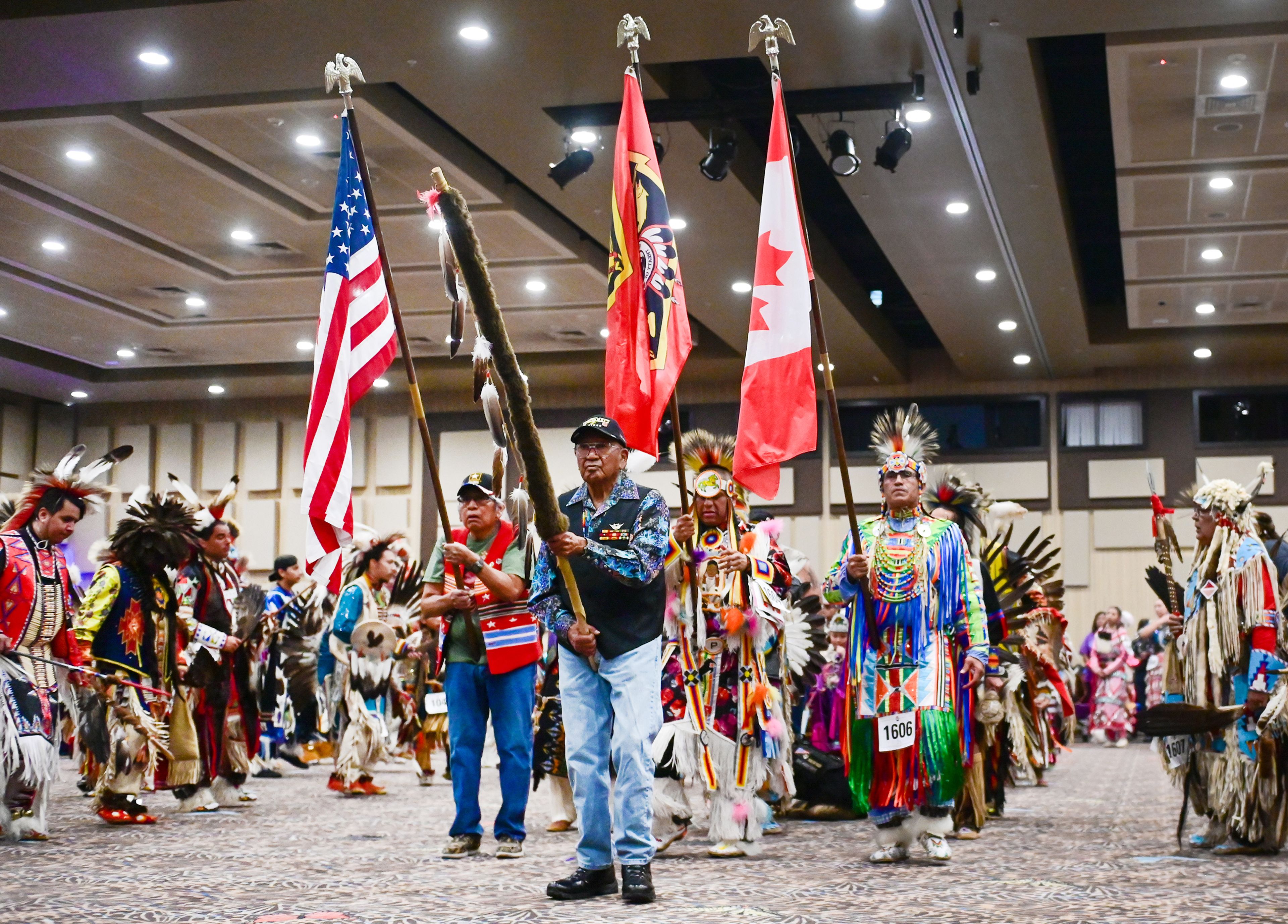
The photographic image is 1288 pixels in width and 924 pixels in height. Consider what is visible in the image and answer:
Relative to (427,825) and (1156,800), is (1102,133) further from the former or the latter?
(427,825)

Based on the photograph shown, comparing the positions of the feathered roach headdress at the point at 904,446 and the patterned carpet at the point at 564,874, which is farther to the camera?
the feathered roach headdress at the point at 904,446

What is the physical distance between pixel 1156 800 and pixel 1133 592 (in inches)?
361

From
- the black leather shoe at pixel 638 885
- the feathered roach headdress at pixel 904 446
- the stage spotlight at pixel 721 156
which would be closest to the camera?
the black leather shoe at pixel 638 885

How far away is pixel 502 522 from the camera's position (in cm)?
503

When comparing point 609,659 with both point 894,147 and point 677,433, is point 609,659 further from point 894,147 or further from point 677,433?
point 894,147

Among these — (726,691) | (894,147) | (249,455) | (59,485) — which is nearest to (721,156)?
(894,147)

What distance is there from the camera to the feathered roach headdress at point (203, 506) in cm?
665

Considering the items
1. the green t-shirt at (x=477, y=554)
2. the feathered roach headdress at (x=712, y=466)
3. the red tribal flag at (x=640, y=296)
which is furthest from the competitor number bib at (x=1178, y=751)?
the green t-shirt at (x=477, y=554)

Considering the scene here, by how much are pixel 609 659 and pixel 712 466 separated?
1.55 metres

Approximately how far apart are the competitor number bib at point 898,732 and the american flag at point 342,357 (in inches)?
76.0

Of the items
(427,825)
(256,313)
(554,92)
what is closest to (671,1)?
(554,92)

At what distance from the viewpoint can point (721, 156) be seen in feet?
27.7

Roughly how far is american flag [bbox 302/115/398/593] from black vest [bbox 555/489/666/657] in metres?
0.73

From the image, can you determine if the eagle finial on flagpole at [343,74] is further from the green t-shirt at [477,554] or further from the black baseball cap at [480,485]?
the green t-shirt at [477,554]
